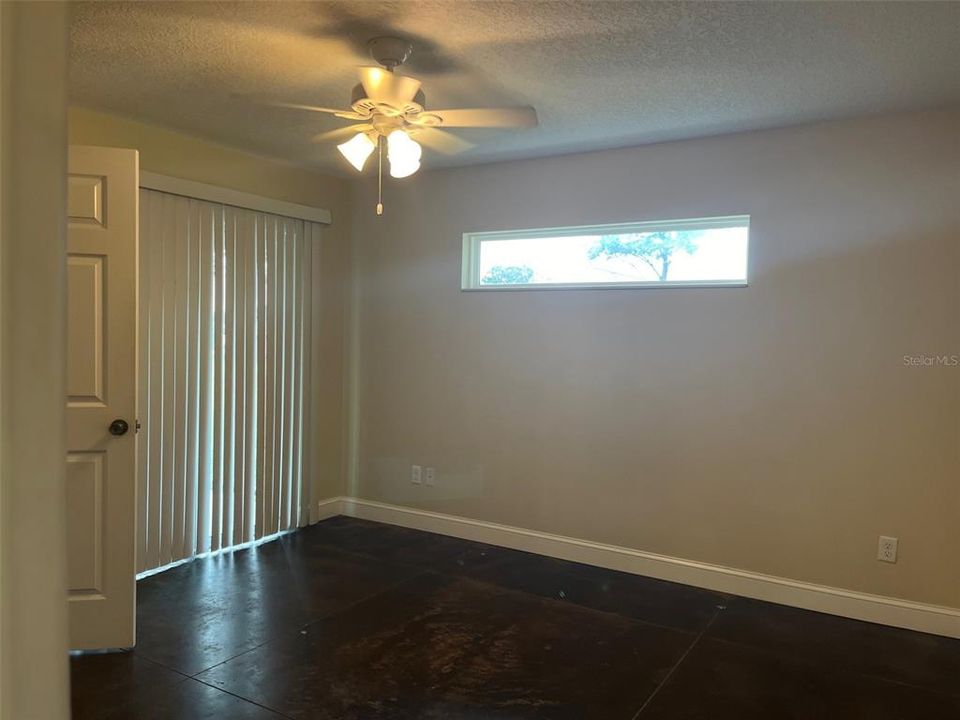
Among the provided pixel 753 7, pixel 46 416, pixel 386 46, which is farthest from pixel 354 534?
pixel 46 416

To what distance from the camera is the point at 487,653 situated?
9.77 feet

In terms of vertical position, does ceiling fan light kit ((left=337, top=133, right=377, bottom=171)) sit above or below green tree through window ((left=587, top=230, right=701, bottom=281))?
above

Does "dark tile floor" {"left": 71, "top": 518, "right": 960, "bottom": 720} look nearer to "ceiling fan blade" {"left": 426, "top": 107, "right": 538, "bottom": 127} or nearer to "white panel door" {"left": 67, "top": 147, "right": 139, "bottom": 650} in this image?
"white panel door" {"left": 67, "top": 147, "right": 139, "bottom": 650}

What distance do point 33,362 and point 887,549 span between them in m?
3.82

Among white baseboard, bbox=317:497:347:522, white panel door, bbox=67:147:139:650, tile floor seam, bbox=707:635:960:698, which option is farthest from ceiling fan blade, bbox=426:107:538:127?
white baseboard, bbox=317:497:347:522

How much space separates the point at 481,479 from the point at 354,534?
957mm

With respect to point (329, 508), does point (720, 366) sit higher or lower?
higher

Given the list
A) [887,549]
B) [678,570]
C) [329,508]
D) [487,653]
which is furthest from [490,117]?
[329,508]

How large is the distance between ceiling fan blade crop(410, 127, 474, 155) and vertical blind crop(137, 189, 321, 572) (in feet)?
3.94

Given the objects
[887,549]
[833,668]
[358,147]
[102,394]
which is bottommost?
[833,668]

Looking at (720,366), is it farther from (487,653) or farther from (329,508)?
(329,508)

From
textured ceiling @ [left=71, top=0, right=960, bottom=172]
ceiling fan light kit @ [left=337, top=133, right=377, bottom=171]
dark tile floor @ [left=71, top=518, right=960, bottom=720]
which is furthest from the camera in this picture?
ceiling fan light kit @ [left=337, top=133, right=377, bottom=171]

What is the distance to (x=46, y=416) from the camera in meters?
0.41

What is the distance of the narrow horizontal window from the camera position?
12.4 ft
